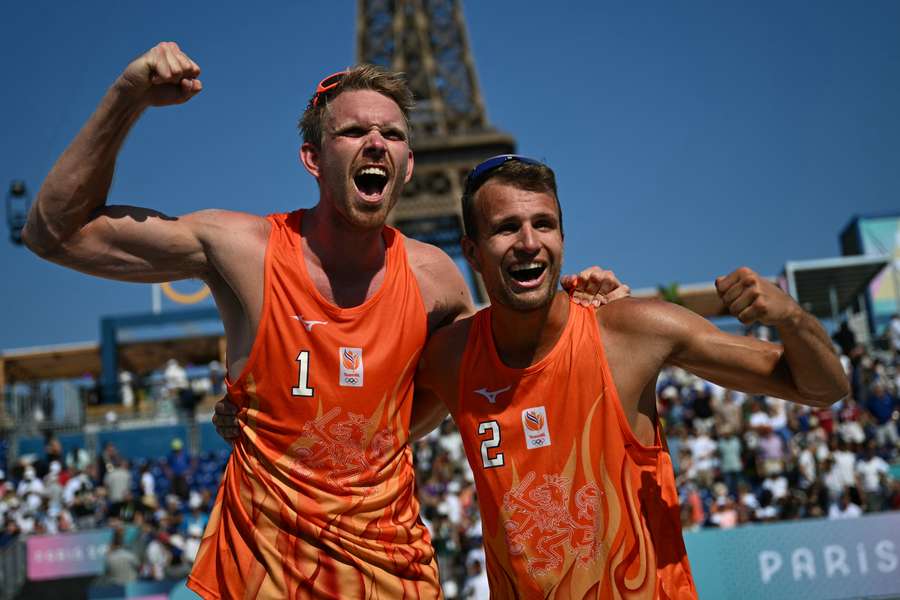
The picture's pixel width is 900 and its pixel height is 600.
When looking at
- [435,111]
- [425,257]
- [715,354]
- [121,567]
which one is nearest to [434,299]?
[425,257]

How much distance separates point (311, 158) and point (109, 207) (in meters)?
0.75

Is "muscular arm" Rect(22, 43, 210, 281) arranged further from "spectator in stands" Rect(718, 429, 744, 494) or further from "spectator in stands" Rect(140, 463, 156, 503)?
"spectator in stands" Rect(140, 463, 156, 503)

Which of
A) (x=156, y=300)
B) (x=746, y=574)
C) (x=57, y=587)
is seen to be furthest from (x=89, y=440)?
(x=746, y=574)

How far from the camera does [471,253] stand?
327 centimetres

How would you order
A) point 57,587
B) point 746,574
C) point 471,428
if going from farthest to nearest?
point 57,587, point 746,574, point 471,428

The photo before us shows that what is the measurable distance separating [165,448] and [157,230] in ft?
68.4

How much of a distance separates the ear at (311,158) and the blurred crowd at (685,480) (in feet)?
28.3

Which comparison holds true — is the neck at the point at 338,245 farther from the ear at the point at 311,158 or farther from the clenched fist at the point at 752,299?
the clenched fist at the point at 752,299

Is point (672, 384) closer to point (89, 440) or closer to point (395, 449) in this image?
point (89, 440)

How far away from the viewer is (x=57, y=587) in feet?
48.1

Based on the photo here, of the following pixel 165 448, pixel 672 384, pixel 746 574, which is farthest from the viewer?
pixel 165 448

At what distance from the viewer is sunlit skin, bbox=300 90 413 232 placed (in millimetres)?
3178

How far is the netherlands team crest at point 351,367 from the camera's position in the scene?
311cm

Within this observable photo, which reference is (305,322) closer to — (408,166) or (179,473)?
(408,166)
